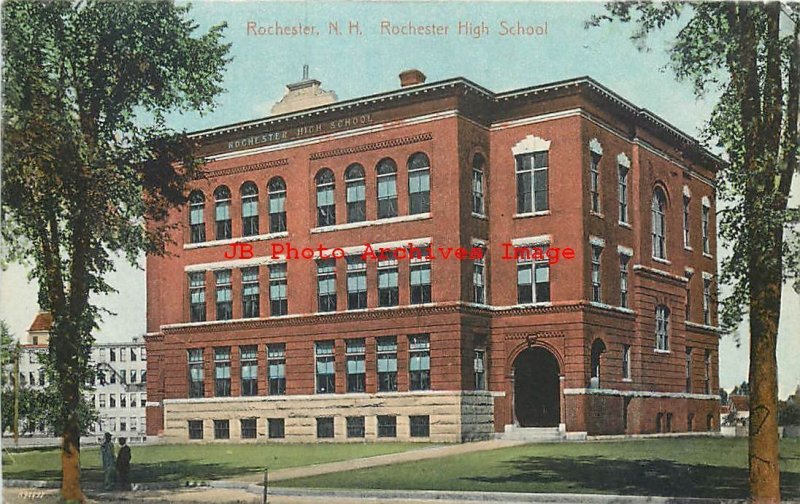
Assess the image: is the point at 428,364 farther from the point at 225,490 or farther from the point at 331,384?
the point at 225,490

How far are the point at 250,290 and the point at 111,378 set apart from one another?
22.9ft

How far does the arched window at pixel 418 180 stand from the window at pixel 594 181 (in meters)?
4.49

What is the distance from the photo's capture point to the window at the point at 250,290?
32.2m

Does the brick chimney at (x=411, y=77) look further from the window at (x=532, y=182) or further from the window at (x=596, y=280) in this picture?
the window at (x=596, y=280)

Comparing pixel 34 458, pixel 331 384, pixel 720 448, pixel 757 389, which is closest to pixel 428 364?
pixel 331 384

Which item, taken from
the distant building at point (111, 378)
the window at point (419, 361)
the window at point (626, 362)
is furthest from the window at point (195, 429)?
the window at point (626, 362)

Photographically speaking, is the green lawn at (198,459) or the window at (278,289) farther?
the window at (278,289)

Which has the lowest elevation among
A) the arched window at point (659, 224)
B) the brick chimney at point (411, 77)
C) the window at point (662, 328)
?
the window at point (662, 328)

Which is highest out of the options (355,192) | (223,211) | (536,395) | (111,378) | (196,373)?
(355,192)

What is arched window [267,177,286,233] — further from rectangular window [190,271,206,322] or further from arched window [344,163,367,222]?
rectangular window [190,271,206,322]

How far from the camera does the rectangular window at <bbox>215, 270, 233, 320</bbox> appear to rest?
32.8 m

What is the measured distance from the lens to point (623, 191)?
3023cm

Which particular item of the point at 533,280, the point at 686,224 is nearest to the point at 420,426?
the point at 533,280

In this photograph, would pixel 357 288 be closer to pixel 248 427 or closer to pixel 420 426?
pixel 420 426
